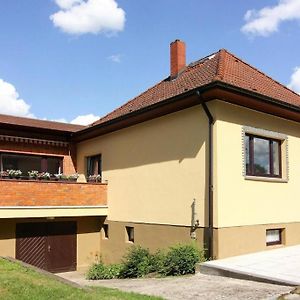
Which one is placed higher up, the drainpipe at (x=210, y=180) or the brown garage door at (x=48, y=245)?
the drainpipe at (x=210, y=180)

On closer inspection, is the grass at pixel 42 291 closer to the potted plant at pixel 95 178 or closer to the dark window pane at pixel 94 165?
the potted plant at pixel 95 178

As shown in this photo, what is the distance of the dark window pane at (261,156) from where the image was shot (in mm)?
12953

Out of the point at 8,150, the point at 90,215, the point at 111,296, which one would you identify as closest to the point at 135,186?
the point at 90,215

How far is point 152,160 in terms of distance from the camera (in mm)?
14086

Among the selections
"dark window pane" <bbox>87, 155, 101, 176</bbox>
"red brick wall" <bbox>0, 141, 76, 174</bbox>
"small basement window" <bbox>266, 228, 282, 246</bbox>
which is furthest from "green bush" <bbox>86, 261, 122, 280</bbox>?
"red brick wall" <bbox>0, 141, 76, 174</bbox>

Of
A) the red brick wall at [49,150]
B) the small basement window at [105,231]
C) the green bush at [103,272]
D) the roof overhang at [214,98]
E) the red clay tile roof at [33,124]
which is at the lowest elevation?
the green bush at [103,272]

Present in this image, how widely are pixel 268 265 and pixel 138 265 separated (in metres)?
3.77

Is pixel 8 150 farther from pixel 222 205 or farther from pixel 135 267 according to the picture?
pixel 222 205

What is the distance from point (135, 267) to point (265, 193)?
15.0 ft

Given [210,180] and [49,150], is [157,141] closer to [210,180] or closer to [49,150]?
[210,180]

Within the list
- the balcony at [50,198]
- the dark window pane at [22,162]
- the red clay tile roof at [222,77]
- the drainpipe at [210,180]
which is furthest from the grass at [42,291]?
the dark window pane at [22,162]

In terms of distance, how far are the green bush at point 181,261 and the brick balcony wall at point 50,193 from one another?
5.49 metres

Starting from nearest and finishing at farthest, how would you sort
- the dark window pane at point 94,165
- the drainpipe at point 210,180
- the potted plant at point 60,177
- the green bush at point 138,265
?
the drainpipe at point 210,180 → the green bush at point 138,265 → the potted plant at point 60,177 → the dark window pane at point 94,165

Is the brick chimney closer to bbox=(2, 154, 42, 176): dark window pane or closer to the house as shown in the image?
the house
